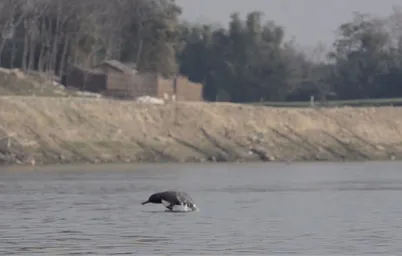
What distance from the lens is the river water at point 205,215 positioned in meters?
24.1

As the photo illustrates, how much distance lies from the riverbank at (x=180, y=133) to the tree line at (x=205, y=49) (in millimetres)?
24941

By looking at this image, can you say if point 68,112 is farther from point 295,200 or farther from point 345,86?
point 345,86

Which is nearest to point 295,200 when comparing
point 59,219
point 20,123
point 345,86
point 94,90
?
point 59,219

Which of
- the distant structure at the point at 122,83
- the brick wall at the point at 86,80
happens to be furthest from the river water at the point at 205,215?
the brick wall at the point at 86,80

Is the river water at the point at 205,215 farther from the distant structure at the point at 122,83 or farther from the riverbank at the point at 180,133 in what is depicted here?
the distant structure at the point at 122,83

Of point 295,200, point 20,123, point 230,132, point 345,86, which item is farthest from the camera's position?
point 345,86

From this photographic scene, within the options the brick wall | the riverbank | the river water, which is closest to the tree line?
the brick wall

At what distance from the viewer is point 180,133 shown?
76812 millimetres

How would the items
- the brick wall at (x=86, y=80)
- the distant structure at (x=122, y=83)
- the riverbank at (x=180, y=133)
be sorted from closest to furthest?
1. the riverbank at (x=180, y=133)
2. the distant structure at (x=122, y=83)
3. the brick wall at (x=86, y=80)

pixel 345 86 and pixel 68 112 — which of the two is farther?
pixel 345 86

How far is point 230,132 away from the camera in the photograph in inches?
3083

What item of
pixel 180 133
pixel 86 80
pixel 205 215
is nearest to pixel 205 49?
pixel 86 80

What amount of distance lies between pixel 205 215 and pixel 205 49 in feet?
354

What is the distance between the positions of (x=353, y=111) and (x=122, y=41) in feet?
123
